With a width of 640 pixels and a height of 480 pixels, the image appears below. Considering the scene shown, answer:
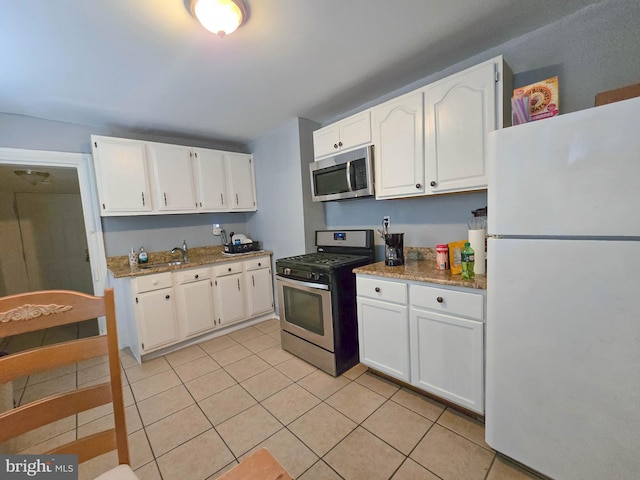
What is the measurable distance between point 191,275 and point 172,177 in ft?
3.72

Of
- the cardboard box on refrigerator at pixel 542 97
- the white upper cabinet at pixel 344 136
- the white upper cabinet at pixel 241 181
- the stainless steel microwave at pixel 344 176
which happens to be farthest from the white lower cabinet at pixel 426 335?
the white upper cabinet at pixel 241 181

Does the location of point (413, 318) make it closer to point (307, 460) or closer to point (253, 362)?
point (307, 460)

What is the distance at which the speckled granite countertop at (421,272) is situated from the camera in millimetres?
Answer: 1504

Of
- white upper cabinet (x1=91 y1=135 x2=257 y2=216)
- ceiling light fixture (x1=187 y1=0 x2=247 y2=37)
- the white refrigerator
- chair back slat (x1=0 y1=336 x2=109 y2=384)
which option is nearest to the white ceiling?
ceiling light fixture (x1=187 y1=0 x2=247 y2=37)

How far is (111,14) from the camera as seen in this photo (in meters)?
1.33

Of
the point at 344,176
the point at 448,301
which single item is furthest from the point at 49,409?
the point at 344,176

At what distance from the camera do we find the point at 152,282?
2537 mm

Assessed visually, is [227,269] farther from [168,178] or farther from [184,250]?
[168,178]

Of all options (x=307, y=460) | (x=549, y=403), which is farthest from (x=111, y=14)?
(x=549, y=403)

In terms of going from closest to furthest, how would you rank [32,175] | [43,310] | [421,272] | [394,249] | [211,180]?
[43,310], [421,272], [394,249], [32,175], [211,180]

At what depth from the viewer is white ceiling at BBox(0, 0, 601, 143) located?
138cm

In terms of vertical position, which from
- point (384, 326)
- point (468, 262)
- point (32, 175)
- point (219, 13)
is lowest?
point (384, 326)

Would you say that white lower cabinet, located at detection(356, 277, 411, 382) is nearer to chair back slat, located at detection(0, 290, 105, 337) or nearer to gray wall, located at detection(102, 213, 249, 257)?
chair back slat, located at detection(0, 290, 105, 337)

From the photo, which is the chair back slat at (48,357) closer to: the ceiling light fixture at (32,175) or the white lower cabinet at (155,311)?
the white lower cabinet at (155,311)
